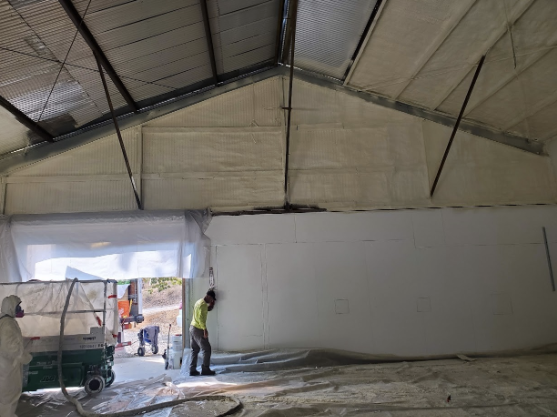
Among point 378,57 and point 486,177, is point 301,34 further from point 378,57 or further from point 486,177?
point 486,177

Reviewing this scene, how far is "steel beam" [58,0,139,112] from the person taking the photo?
174 inches

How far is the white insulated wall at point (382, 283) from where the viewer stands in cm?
639

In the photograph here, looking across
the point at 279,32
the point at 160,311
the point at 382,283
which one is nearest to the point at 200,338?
the point at 382,283

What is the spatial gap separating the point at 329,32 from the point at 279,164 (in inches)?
85.9

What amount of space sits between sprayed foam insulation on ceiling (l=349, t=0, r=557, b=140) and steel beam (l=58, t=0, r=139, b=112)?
368cm

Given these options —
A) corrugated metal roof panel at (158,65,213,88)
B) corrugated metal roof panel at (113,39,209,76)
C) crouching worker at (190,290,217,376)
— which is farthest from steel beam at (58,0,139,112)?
crouching worker at (190,290,217,376)

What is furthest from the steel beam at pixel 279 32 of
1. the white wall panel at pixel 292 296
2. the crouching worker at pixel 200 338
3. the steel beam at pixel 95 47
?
the crouching worker at pixel 200 338

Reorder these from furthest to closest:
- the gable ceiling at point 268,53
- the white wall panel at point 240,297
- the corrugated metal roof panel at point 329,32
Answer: the white wall panel at point 240,297, the corrugated metal roof panel at point 329,32, the gable ceiling at point 268,53

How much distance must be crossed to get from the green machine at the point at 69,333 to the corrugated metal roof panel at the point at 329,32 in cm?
461

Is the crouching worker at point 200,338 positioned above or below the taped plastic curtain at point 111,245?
below

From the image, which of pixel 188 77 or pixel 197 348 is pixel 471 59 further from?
pixel 197 348

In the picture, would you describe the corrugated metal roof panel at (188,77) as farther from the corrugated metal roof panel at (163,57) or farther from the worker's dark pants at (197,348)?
the worker's dark pants at (197,348)

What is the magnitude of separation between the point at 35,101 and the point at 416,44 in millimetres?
5329

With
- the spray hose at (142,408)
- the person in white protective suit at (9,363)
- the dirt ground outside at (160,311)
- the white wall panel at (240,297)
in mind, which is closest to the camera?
the person in white protective suit at (9,363)
